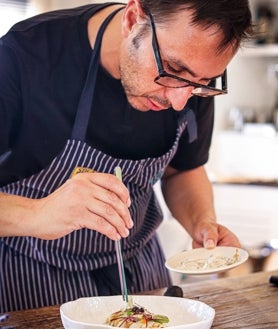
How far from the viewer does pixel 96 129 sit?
139cm

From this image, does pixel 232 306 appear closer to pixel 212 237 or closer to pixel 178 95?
pixel 212 237

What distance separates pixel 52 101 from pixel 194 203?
1.62 ft

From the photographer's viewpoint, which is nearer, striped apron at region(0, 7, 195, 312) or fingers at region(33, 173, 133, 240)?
fingers at region(33, 173, 133, 240)

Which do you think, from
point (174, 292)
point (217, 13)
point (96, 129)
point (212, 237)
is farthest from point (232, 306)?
Result: point (217, 13)

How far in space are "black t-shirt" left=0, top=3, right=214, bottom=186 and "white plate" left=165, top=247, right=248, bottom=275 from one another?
0.86ft

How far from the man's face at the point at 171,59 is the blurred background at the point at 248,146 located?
1446 mm

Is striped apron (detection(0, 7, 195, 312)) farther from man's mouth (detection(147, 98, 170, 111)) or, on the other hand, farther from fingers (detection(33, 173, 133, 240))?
fingers (detection(33, 173, 133, 240))

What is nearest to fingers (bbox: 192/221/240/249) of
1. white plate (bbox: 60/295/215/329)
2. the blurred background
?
white plate (bbox: 60/295/215/329)

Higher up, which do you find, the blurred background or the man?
the man

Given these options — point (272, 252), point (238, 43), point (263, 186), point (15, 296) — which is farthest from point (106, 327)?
point (263, 186)

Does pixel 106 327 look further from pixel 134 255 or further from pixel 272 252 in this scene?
pixel 272 252

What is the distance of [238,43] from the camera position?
1201mm

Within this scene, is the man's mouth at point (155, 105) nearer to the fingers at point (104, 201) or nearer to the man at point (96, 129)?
the man at point (96, 129)

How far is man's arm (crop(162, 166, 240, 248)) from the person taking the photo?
151cm
